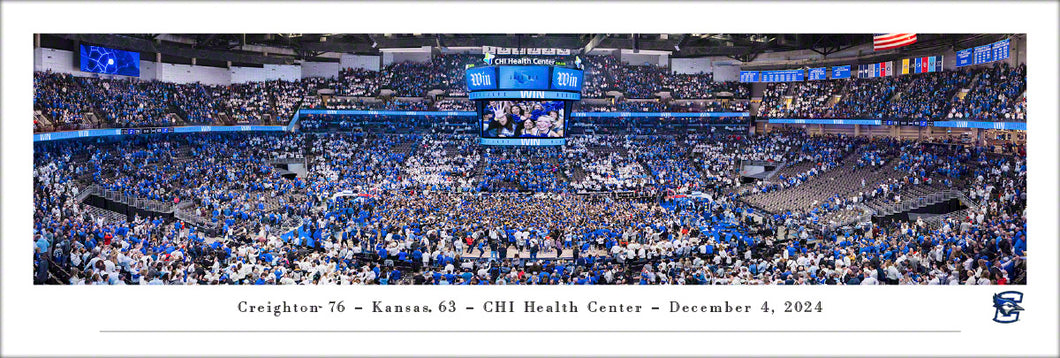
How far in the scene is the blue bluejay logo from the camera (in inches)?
440

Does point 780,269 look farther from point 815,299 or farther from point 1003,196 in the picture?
point 1003,196

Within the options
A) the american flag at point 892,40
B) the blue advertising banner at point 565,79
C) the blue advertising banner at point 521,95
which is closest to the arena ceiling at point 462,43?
the american flag at point 892,40

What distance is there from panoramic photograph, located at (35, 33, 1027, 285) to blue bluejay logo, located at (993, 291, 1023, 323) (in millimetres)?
1001

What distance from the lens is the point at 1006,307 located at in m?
11.3

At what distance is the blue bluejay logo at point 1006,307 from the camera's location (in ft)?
36.7

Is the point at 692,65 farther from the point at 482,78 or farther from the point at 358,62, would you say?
the point at 482,78

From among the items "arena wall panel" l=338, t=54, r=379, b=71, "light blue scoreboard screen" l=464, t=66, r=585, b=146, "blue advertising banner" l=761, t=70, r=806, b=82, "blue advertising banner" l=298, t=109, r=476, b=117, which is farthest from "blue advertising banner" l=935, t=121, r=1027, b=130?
"arena wall panel" l=338, t=54, r=379, b=71

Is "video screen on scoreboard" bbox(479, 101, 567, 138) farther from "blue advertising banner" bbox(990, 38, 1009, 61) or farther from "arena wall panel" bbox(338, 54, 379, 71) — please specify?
"arena wall panel" bbox(338, 54, 379, 71)

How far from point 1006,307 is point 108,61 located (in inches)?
1390

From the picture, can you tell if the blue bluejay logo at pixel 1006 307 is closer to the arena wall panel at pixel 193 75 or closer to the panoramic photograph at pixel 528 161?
the panoramic photograph at pixel 528 161

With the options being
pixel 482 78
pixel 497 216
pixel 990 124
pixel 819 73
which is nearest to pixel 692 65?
pixel 819 73

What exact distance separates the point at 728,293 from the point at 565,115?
15.0 m
